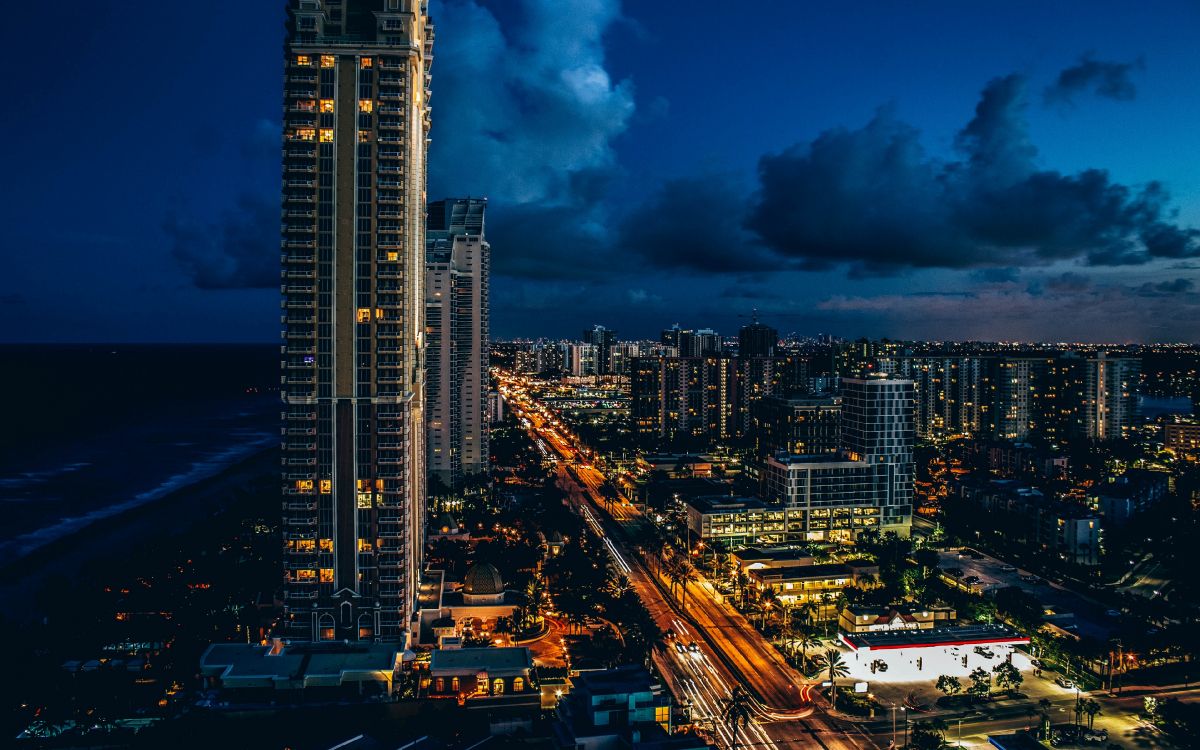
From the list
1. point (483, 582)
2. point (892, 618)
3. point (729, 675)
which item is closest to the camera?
point (729, 675)

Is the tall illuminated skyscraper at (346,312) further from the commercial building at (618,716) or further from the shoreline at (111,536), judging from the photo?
the shoreline at (111,536)

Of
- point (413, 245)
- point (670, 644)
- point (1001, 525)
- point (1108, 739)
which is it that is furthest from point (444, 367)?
point (1108, 739)

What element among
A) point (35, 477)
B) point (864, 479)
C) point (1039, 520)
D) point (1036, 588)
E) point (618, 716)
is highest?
point (864, 479)

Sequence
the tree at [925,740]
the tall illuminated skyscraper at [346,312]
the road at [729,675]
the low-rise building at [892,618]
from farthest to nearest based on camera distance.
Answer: the low-rise building at [892,618]
the tall illuminated skyscraper at [346,312]
the road at [729,675]
the tree at [925,740]

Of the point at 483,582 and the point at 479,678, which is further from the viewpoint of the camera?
the point at 483,582

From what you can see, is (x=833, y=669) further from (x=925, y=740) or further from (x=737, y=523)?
(x=737, y=523)

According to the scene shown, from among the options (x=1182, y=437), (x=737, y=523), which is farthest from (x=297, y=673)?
(x=1182, y=437)

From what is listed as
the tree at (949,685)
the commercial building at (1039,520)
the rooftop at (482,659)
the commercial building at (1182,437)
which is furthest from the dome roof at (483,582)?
the commercial building at (1182,437)

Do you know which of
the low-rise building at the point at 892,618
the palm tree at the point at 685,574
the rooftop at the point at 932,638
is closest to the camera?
the rooftop at the point at 932,638
